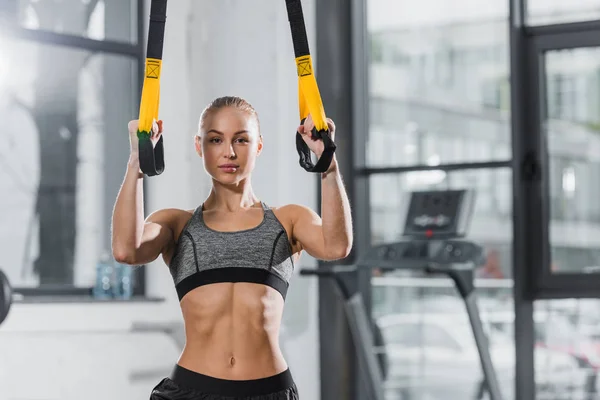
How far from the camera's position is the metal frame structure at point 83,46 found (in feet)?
14.9

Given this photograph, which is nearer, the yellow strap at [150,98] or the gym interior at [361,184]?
the yellow strap at [150,98]

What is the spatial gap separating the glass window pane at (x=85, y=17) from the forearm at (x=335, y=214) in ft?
9.50

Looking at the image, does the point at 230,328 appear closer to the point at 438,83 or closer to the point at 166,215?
the point at 166,215

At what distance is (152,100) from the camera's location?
2.02 metres

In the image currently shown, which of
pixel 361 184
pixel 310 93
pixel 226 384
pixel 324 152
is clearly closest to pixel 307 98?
pixel 310 93

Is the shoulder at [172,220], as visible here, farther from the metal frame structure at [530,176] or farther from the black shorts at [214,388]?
the metal frame structure at [530,176]

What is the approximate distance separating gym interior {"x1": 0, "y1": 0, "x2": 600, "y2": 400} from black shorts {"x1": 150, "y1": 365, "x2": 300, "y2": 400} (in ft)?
7.05

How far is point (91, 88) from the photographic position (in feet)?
16.1

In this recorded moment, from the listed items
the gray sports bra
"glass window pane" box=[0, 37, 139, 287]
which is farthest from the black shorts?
"glass window pane" box=[0, 37, 139, 287]

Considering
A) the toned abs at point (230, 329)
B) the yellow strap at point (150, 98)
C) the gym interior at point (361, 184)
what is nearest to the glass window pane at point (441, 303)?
the gym interior at point (361, 184)

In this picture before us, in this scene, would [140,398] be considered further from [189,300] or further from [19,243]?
[189,300]

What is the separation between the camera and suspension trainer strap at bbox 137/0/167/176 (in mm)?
1981

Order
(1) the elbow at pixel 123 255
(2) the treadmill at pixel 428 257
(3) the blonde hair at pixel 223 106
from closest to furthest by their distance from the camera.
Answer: (1) the elbow at pixel 123 255 → (3) the blonde hair at pixel 223 106 → (2) the treadmill at pixel 428 257

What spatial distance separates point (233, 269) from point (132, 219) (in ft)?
0.86
